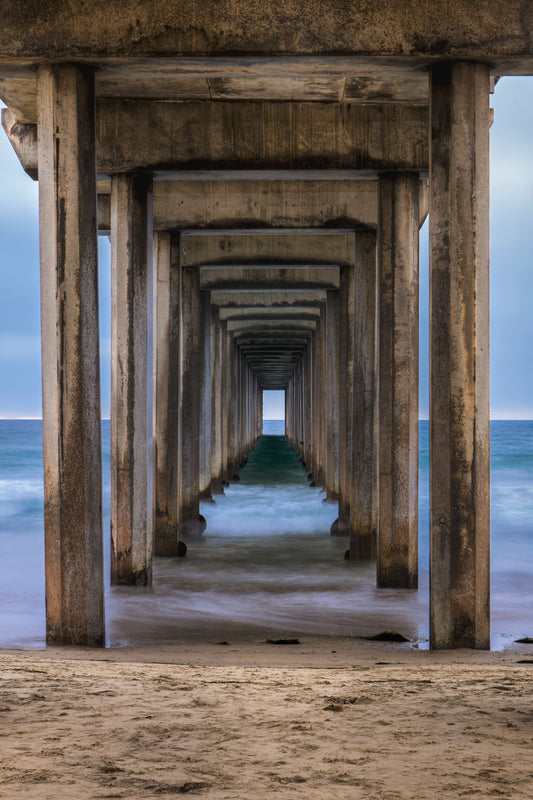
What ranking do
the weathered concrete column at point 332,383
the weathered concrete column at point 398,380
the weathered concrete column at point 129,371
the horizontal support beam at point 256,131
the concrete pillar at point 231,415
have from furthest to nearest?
the concrete pillar at point 231,415, the weathered concrete column at point 332,383, the weathered concrete column at point 129,371, the weathered concrete column at point 398,380, the horizontal support beam at point 256,131

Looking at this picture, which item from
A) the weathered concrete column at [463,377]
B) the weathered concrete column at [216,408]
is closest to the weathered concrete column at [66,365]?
the weathered concrete column at [463,377]

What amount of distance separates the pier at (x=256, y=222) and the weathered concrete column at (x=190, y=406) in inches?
1.5

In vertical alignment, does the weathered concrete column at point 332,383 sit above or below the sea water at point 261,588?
above

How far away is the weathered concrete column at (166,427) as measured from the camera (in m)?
10.7

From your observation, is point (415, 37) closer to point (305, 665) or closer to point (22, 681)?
point (305, 665)

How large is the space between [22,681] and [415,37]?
4.92 m

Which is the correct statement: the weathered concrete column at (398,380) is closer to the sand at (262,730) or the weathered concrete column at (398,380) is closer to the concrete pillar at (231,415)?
the sand at (262,730)

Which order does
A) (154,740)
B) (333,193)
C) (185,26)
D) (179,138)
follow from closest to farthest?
(154,740) → (185,26) → (179,138) → (333,193)

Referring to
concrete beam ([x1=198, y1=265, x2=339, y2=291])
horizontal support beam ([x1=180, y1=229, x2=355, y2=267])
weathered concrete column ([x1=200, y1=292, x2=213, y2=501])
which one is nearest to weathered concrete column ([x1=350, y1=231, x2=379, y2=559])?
horizontal support beam ([x1=180, y1=229, x2=355, y2=267])

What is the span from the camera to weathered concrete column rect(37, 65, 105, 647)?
561cm

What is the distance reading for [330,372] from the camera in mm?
15789

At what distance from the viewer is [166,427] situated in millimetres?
10695

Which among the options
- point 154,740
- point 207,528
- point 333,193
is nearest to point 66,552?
point 154,740

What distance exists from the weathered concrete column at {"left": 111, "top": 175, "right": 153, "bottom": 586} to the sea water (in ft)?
1.65
